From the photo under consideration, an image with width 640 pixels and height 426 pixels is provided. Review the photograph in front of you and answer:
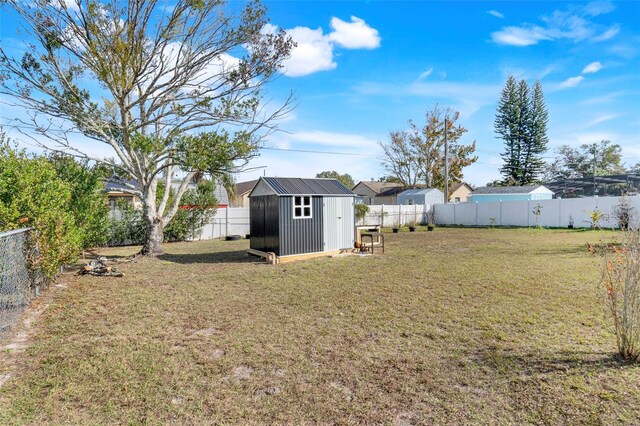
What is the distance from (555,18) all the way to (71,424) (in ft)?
42.8

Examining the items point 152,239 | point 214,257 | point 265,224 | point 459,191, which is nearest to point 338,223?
point 265,224

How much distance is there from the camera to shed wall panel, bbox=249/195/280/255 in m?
10.0

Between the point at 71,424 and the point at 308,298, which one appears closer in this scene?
the point at 71,424

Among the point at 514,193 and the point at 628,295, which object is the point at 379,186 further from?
the point at 628,295

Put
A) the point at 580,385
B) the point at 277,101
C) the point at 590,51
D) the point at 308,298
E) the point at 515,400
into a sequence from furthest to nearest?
the point at 590,51 < the point at 277,101 < the point at 308,298 < the point at 580,385 < the point at 515,400

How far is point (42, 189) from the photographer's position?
20.5 ft

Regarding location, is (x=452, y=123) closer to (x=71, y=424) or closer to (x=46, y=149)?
(x=46, y=149)

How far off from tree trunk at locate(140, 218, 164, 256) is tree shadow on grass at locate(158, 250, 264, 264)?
0.32m

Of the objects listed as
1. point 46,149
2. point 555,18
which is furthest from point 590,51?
point 46,149

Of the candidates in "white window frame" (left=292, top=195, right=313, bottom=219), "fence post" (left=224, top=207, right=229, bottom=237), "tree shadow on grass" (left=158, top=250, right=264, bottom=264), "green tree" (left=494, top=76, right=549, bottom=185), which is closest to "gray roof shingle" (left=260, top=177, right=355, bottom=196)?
"white window frame" (left=292, top=195, right=313, bottom=219)

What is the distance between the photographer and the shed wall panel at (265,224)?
1004 centimetres

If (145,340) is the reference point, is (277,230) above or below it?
above

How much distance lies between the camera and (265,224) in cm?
1067


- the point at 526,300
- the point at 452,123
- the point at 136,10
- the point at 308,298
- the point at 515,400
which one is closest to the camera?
the point at 515,400
